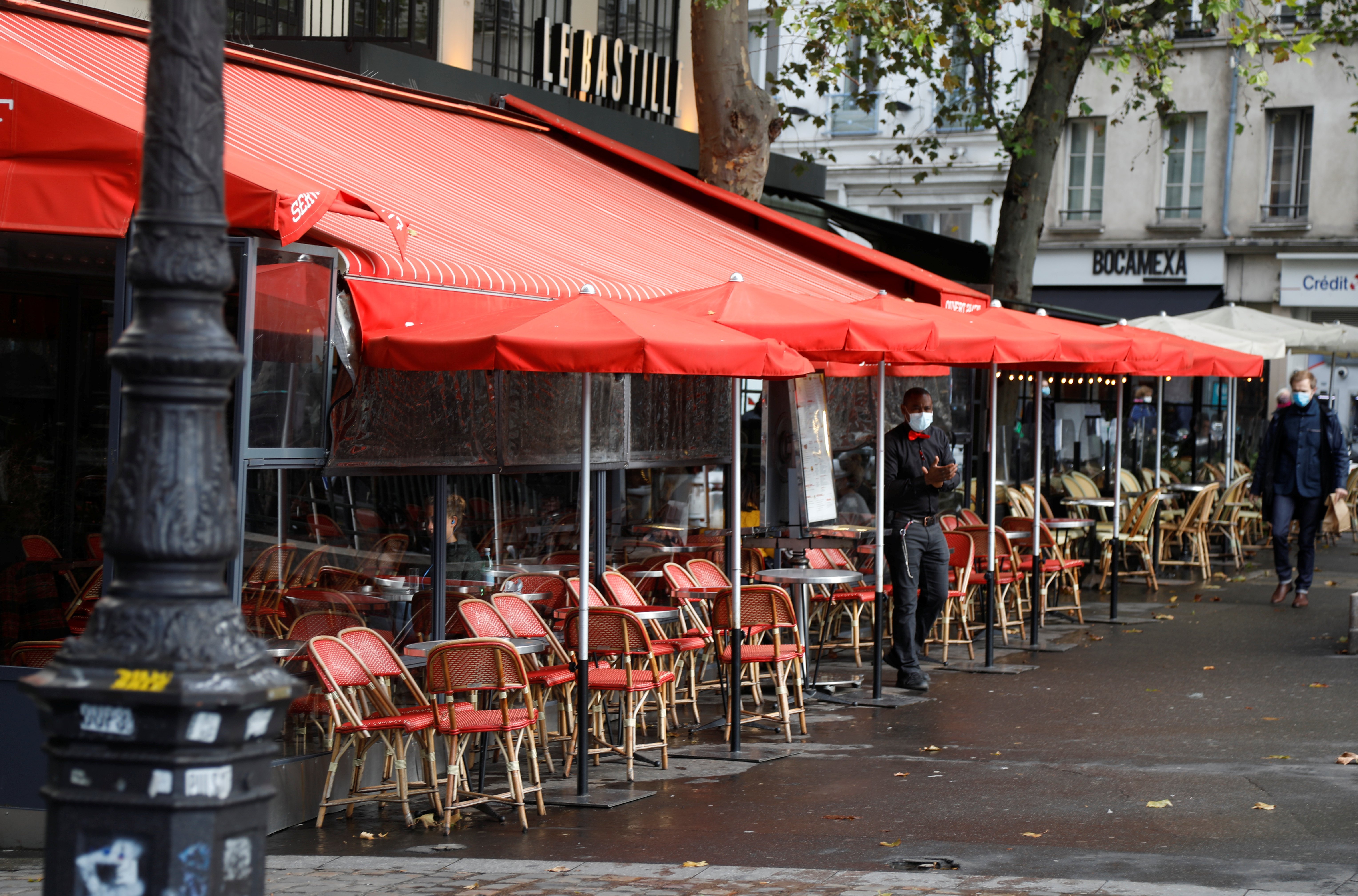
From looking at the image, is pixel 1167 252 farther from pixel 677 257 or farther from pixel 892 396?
pixel 677 257

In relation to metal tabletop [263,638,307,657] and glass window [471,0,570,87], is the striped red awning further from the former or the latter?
metal tabletop [263,638,307,657]

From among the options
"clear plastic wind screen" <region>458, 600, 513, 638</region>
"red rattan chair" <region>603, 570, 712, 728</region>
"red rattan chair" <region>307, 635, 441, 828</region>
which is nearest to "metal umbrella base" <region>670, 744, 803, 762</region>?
"red rattan chair" <region>603, 570, 712, 728</region>

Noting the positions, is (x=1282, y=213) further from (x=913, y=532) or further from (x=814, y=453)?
(x=913, y=532)

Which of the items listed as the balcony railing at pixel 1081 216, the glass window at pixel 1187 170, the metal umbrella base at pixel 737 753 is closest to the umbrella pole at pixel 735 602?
the metal umbrella base at pixel 737 753

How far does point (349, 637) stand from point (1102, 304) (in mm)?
25737

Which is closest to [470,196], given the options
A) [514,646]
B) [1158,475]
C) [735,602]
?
[735,602]

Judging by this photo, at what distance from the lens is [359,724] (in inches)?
282

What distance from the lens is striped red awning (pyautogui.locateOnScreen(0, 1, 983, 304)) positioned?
22.0 feet

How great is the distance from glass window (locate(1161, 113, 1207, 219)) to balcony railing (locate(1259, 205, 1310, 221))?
115 centimetres

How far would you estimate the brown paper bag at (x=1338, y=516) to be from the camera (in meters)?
16.6

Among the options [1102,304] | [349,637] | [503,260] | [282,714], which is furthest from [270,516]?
[1102,304]

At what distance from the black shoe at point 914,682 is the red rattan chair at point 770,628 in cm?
152

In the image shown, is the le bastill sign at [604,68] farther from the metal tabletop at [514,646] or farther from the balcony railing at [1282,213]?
the balcony railing at [1282,213]

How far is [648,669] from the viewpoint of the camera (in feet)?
29.1
